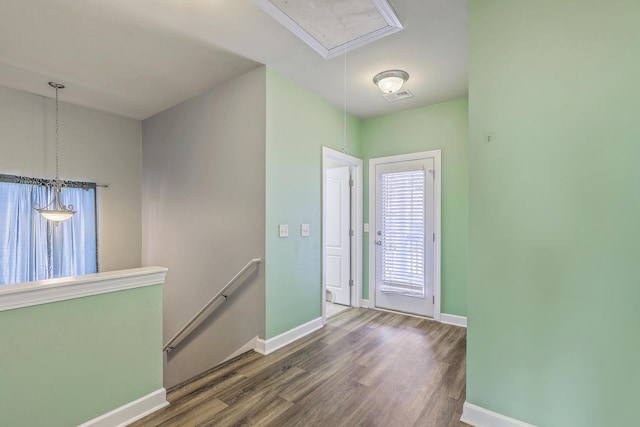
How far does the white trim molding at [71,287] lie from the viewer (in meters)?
1.57

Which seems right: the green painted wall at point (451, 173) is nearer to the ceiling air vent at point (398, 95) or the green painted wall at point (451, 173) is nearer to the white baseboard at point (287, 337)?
the ceiling air vent at point (398, 95)

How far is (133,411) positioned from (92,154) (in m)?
3.64

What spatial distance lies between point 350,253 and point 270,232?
5.80ft

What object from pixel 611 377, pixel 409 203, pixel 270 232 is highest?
pixel 409 203

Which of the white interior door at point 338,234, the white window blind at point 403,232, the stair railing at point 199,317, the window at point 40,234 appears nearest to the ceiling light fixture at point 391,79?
the white window blind at point 403,232

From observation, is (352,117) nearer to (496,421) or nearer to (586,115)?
(586,115)

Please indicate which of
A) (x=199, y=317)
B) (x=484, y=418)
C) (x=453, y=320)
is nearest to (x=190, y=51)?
(x=199, y=317)

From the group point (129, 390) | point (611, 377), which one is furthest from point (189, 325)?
point (611, 377)

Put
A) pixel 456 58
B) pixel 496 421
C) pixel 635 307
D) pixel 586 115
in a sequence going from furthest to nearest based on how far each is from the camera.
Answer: pixel 456 58 → pixel 496 421 → pixel 586 115 → pixel 635 307

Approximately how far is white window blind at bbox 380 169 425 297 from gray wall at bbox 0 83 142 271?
3809 millimetres

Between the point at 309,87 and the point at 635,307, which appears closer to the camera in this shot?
the point at 635,307

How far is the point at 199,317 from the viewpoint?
3.51 metres

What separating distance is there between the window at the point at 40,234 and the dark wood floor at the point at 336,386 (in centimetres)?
281

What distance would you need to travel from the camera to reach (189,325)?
11.6ft
